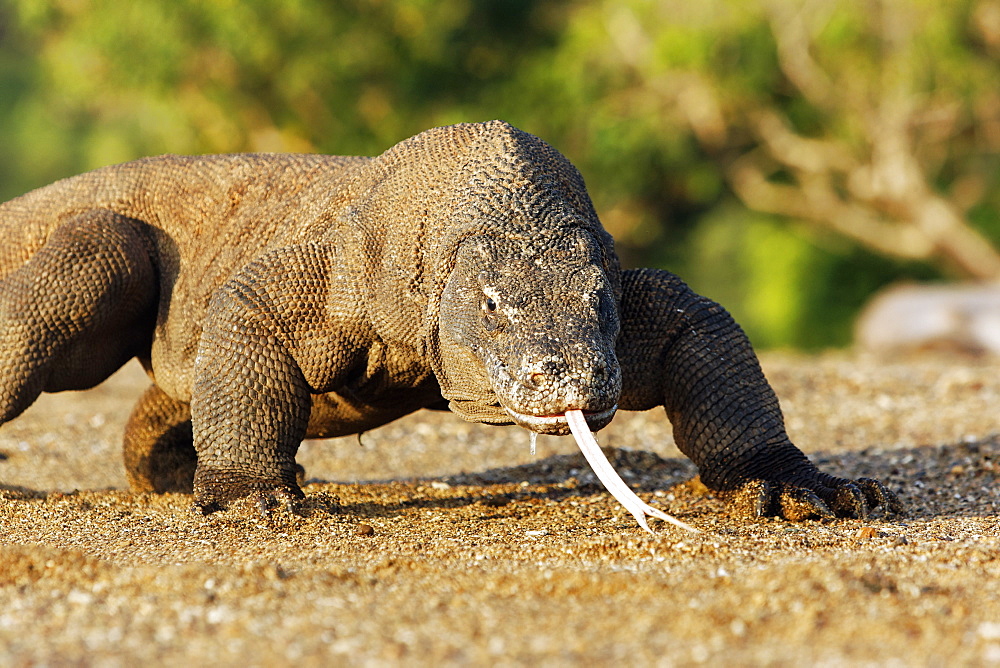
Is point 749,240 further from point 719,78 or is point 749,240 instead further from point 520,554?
point 520,554

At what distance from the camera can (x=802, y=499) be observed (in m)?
4.71

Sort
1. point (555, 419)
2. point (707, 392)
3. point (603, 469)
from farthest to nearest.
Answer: point (707, 392)
point (555, 419)
point (603, 469)

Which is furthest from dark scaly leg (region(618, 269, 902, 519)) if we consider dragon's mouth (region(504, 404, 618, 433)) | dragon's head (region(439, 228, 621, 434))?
dragon's mouth (region(504, 404, 618, 433))

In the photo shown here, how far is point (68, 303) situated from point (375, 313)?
1651 mm

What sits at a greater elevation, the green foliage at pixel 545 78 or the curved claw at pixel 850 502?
the green foliage at pixel 545 78

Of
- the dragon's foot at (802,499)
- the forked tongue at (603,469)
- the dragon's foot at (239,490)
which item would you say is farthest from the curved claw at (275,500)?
the dragon's foot at (802,499)

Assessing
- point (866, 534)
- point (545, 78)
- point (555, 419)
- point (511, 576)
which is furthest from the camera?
point (545, 78)

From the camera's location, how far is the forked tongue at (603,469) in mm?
3781

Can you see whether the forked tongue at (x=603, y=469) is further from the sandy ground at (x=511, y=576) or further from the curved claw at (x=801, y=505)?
the curved claw at (x=801, y=505)

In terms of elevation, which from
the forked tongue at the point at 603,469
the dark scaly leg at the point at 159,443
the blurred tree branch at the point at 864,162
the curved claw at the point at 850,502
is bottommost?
the dark scaly leg at the point at 159,443

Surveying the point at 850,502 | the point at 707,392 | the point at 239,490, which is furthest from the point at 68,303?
the point at 850,502

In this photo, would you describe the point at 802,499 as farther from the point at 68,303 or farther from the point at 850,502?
the point at 68,303

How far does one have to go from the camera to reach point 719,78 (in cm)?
1711

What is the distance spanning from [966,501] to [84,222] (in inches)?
159
